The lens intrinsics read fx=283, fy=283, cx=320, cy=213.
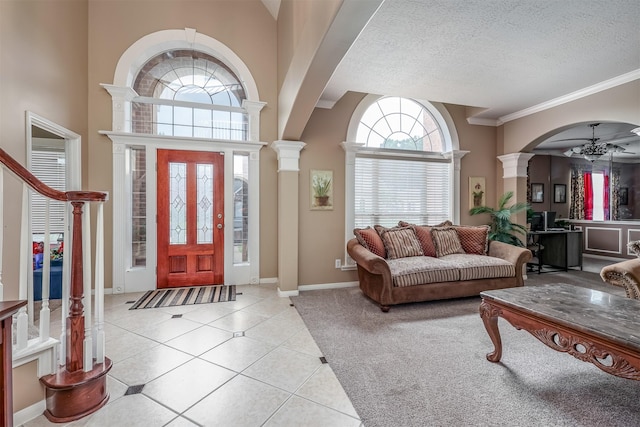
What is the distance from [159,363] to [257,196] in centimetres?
256

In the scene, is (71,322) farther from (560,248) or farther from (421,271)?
(560,248)

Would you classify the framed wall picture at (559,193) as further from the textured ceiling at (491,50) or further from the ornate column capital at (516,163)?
the textured ceiling at (491,50)

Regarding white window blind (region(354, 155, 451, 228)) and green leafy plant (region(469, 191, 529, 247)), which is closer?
white window blind (region(354, 155, 451, 228))

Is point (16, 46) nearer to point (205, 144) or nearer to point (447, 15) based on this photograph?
point (205, 144)

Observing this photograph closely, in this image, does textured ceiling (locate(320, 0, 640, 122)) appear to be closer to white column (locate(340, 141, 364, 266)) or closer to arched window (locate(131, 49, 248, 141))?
white column (locate(340, 141, 364, 266))

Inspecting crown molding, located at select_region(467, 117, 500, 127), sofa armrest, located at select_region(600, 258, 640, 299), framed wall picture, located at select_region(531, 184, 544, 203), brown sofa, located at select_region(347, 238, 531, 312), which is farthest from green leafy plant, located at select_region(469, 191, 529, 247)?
framed wall picture, located at select_region(531, 184, 544, 203)

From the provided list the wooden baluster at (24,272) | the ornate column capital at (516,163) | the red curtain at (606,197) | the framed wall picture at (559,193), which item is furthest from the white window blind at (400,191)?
the red curtain at (606,197)

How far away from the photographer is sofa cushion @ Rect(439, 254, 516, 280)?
3.67 m

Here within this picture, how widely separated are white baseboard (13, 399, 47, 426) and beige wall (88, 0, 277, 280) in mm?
2512

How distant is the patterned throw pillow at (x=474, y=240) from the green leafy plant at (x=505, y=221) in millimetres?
584

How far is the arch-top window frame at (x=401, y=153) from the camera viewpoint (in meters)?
4.42

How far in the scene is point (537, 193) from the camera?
745 centimetres

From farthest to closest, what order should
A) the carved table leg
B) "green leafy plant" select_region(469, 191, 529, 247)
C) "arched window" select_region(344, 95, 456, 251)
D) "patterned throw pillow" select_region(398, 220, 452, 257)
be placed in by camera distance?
"green leafy plant" select_region(469, 191, 529, 247)
"arched window" select_region(344, 95, 456, 251)
"patterned throw pillow" select_region(398, 220, 452, 257)
the carved table leg

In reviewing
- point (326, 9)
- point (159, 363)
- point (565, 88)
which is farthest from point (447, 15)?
point (159, 363)
